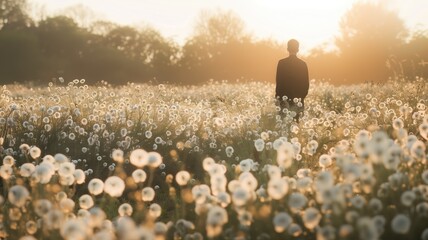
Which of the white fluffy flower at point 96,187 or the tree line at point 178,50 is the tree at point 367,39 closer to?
the tree line at point 178,50

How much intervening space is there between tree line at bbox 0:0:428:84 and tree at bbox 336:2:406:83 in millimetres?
91

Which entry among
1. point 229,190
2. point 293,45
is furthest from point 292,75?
point 229,190

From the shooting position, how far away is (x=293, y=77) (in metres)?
10.9

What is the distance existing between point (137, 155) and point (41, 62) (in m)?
45.7

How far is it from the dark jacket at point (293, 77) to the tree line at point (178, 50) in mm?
33089

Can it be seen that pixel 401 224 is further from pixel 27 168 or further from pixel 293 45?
pixel 293 45

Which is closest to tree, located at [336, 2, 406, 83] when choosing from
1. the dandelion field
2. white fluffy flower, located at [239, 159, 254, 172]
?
the dandelion field

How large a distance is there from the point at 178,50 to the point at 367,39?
61.3ft

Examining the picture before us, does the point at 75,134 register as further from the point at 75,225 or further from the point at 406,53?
the point at 406,53

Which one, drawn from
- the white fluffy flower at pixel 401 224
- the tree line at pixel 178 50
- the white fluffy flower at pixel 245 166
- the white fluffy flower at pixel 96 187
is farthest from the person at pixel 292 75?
the tree line at pixel 178 50

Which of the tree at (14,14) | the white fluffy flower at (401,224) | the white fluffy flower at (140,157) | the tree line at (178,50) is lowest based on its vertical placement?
the white fluffy flower at (401,224)

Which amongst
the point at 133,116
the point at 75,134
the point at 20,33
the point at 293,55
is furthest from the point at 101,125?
the point at 20,33

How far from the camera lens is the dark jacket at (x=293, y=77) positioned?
35.8ft

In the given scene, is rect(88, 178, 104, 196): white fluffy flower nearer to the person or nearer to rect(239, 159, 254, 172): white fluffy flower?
rect(239, 159, 254, 172): white fluffy flower
